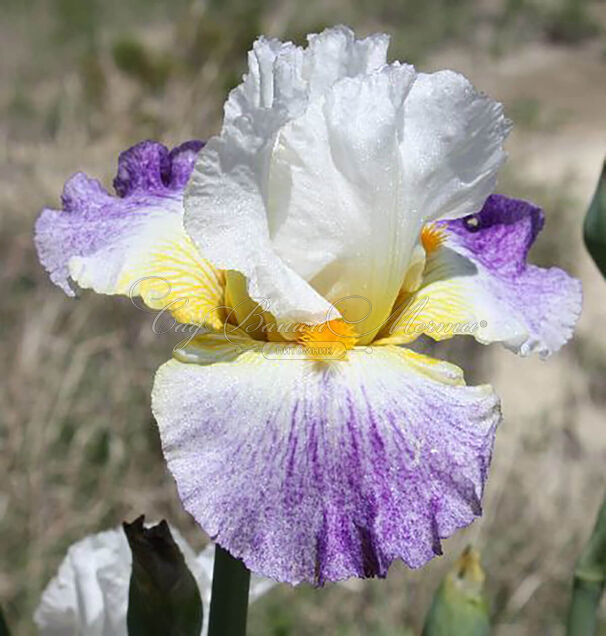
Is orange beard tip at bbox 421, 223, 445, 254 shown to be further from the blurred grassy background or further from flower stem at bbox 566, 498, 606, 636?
the blurred grassy background

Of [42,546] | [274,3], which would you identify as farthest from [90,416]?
[274,3]

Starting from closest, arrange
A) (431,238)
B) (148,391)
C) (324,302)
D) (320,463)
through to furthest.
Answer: (320,463)
(324,302)
(431,238)
(148,391)

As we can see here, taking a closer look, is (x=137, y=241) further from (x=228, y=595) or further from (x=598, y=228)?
(x=598, y=228)

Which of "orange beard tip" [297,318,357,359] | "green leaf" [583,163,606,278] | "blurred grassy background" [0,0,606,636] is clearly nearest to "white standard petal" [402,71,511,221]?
"orange beard tip" [297,318,357,359]

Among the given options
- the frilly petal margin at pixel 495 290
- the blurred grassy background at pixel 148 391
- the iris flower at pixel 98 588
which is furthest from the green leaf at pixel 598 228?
the blurred grassy background at pixel 148 391

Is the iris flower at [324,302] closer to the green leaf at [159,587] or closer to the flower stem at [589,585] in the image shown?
the green leaf at [159,587]

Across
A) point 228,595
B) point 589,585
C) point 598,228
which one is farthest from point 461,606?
point 598,228

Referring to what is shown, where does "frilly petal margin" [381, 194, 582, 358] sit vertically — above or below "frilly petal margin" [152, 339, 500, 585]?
above
